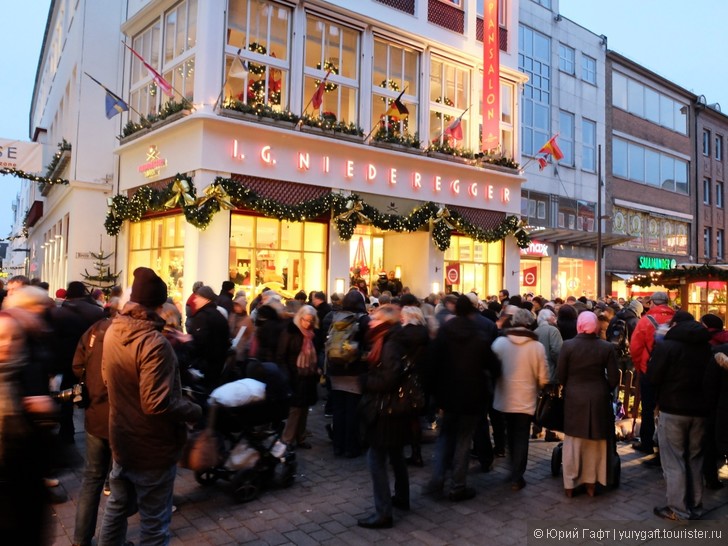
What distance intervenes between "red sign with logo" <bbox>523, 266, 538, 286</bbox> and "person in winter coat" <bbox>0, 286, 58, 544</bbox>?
2457 centimetres

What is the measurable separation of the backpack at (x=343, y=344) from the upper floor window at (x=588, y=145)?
84.1 feet

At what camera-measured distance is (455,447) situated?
595 centimetres

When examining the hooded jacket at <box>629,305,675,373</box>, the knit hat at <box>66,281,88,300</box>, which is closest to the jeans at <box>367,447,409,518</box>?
the hooded jacket at <box>629,305,675,373</box>

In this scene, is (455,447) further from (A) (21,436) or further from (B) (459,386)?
(A) (21,436)

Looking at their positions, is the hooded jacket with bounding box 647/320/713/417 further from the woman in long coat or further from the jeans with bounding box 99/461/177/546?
the jeans with bounding box 99/461/177/546

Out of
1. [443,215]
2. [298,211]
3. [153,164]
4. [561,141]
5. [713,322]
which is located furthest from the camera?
[561,141]

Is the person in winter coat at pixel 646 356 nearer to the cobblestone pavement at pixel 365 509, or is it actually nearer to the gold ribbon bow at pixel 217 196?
the cobblestone pavement at pixel 365 509

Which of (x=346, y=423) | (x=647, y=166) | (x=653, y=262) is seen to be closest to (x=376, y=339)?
(x=346, y=423)

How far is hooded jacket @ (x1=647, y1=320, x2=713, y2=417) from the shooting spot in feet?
17.9

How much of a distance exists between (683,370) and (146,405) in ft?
15.8

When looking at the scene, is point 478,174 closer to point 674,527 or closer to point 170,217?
point 170,217

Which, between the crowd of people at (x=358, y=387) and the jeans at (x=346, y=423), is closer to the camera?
the crowd of people at (x=358, y=387)

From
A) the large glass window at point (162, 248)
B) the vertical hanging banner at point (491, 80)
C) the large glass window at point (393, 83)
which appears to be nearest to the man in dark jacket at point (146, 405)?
the large glass window at point (162, 248)

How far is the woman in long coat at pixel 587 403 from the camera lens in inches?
231
